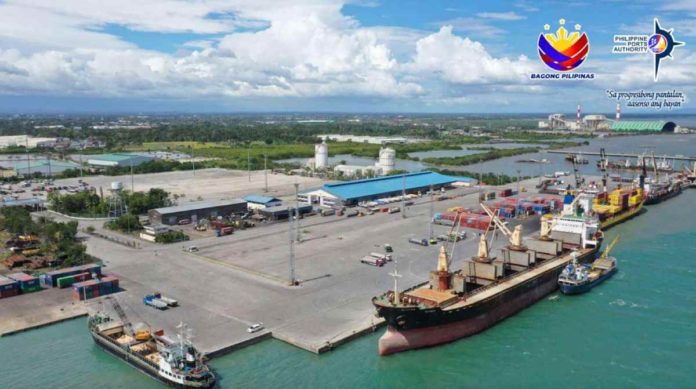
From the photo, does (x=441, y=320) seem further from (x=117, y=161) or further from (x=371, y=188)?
(x=117, y=161)

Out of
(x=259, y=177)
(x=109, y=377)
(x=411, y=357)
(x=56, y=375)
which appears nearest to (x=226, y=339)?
(x=109, y=377)

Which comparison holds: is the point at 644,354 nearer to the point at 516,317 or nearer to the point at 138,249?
the point at 516,317

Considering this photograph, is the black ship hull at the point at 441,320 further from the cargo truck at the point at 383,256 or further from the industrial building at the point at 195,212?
the industrial building at the point at 195,212

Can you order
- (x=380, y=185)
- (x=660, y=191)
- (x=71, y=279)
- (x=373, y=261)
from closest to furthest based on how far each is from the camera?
(x=71, y=279) → (x=373, y=261) → (x=660, y=191) → (x=380, y=185)

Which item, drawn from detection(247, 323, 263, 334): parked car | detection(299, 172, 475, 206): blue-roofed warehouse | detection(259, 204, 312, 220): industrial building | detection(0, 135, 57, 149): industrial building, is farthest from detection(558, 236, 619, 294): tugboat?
detection(0, 135, 57, 149): industrial building

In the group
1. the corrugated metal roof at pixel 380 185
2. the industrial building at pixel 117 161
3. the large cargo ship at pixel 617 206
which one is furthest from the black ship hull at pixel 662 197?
the industrial building at pixel 117 161

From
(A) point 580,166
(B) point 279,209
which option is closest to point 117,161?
(B) point 279,209
